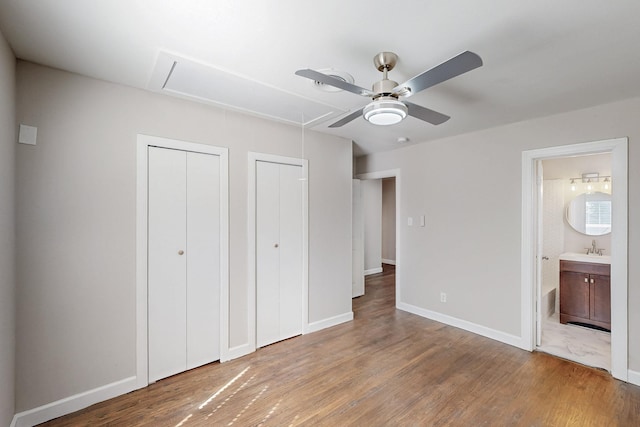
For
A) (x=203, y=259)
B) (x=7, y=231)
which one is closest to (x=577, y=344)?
(x=203, y=259)

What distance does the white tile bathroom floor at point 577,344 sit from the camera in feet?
9.27

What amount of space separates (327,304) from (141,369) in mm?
2069

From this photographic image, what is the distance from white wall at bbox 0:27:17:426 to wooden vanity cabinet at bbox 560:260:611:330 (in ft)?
17.9

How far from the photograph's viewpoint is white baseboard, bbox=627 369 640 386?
243 cm

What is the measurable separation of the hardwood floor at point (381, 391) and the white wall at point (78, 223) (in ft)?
1.33

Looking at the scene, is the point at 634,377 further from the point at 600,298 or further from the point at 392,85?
the point at 392,85

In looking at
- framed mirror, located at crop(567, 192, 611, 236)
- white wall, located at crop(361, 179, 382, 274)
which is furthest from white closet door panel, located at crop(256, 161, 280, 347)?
framed mirror, located at crop(567, 192, 611, 236)

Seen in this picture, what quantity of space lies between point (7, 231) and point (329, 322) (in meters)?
3.10

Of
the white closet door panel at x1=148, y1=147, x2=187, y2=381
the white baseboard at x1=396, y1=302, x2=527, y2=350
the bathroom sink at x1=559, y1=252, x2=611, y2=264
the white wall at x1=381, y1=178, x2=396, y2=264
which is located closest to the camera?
the white closet door panel at x1=148, y1=147, x2=187, y2=381

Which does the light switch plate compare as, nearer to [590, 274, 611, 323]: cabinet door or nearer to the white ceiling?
the white ceiling

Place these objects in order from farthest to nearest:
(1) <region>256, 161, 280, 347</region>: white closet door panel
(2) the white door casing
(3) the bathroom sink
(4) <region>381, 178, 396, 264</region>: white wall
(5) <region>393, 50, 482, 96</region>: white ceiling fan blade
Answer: (4) <region>381, 178, 396, 264</region>: white wall, (2) the white door casing, (3) the bathroom sink, (1) <region>256, 161, 280, 347</region>: white closet door panel, (5) <region>393, 50, 482, 96</region>: white ceiling fan blade

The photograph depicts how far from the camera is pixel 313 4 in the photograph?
54.4 inches

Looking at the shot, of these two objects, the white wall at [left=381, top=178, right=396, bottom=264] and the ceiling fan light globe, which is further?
the white wall at [left=381, top=178, right=396, bottom=264]

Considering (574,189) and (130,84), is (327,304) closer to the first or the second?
(130,84)
